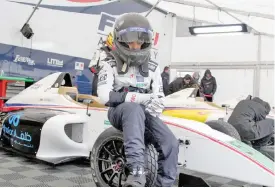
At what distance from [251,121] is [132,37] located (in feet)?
7.37

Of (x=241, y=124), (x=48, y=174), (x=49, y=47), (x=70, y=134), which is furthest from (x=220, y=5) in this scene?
(x=48, y=174)

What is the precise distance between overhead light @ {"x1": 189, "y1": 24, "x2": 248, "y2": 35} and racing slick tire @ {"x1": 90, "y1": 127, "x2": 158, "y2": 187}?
604 cm

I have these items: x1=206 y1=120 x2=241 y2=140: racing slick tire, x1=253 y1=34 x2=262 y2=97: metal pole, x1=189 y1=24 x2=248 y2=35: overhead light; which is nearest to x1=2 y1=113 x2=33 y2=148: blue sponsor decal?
x1=206 y1=120 x2=241 y2=140: racing slick tire

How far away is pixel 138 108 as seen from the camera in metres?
1.98

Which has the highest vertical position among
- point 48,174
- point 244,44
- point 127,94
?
point 244,44

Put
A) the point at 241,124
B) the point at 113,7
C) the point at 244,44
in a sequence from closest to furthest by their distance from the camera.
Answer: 1. the point at 241,124
2. the point at 113,7
3. the point at 244,44

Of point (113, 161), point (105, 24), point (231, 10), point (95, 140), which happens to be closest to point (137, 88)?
point (113, 161)

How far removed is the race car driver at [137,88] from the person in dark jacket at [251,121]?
6.00 ft

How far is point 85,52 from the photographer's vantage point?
768 centimetres

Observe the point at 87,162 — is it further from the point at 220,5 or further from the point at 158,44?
the point at 158,44

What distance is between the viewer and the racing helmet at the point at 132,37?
2084 mm

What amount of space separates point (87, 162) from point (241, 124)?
5.57ft

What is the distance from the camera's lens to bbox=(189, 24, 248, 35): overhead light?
7629 millimetres

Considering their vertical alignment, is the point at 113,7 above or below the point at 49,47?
above
